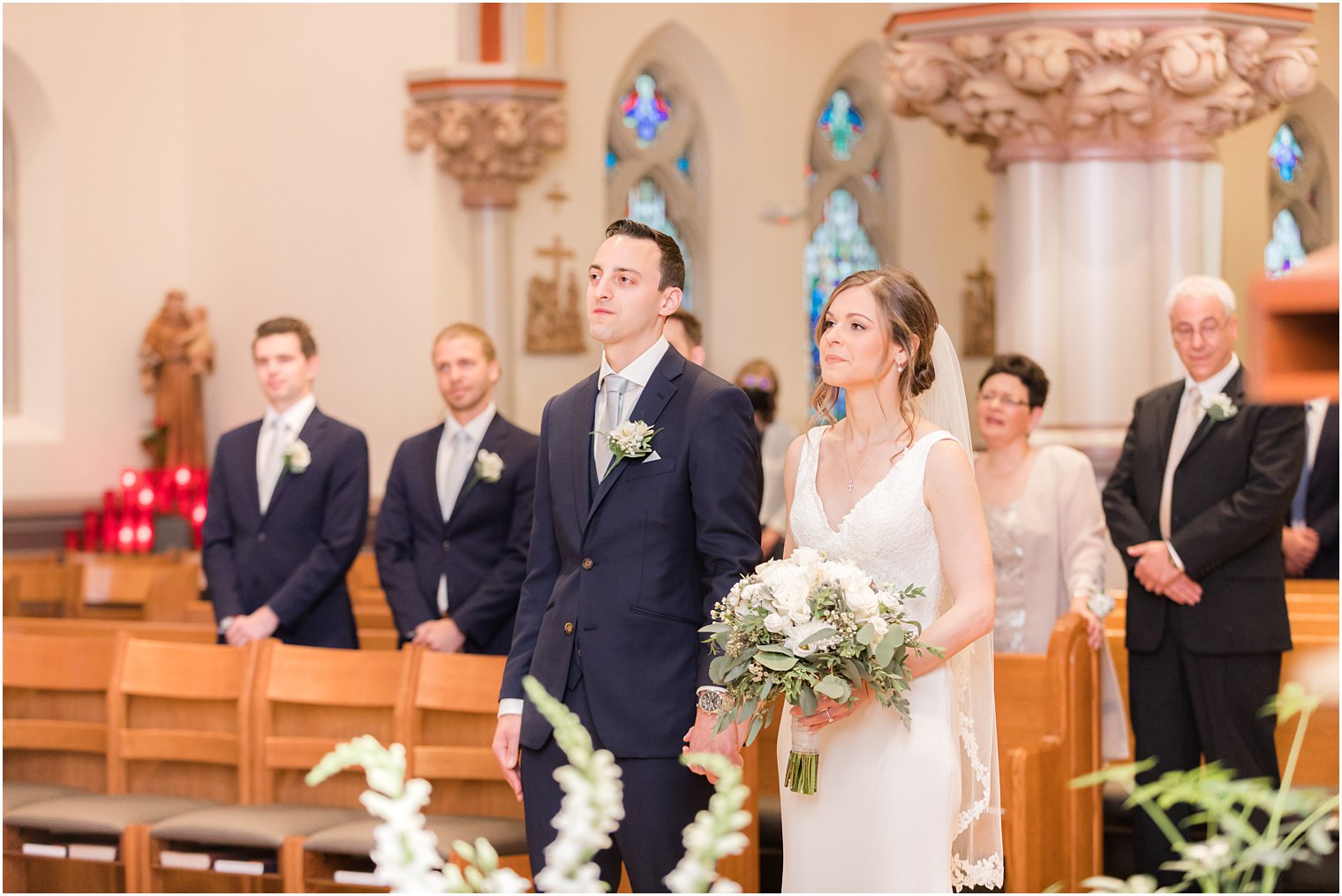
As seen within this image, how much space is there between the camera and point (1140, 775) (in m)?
5.14

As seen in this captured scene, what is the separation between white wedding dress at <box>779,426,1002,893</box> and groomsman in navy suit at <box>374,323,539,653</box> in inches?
96.3

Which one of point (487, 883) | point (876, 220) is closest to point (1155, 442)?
point (487, 883)

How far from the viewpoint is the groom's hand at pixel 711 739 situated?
10.00ft

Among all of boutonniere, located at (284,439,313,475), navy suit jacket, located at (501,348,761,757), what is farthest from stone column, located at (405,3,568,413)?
navy suit jacket, located at (501,348,761,757)

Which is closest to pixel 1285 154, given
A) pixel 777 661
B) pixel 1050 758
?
pixel 1050 758

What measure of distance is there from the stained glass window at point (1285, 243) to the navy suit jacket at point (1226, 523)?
10271mm

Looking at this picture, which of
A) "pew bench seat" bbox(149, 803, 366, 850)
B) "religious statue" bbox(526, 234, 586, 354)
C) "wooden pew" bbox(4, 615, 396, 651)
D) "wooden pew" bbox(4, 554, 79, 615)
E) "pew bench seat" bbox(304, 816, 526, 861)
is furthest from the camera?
"religious statue" bbox(526, 234, 586, 354)

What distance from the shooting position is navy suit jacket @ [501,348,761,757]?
3201 millimetres

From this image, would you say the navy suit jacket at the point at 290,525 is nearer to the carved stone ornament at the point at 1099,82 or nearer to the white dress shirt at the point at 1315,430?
the carved stone ornament at the point at 1099,82

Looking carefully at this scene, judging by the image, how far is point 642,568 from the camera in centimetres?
323

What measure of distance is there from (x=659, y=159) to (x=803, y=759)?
10692 mm

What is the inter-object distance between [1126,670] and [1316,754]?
2.18 ft

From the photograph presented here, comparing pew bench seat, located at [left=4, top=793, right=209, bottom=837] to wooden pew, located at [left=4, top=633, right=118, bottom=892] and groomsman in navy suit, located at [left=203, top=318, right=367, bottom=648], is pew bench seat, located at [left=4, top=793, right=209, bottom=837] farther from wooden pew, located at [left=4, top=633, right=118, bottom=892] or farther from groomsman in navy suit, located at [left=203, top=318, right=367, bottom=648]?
groomsman in navy suit, located at [left=203, top=318, right=367, bottom=648]

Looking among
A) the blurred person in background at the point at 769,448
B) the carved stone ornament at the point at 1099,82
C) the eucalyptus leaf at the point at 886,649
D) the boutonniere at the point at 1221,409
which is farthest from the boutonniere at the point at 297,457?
the carved stone ornament at the point at 1099,82
